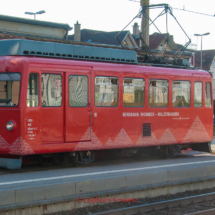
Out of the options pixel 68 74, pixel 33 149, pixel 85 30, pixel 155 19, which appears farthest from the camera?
pixel 85 30

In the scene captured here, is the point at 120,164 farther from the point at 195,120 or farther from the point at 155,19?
the point at 155,19

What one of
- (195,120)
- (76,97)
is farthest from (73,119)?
(195,120)

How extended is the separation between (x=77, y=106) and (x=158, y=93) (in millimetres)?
3257

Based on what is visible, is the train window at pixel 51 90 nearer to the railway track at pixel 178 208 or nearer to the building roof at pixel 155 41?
the railway track at pixel 178 208

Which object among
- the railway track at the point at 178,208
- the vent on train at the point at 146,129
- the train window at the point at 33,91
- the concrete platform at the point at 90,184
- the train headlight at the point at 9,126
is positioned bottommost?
the railway track at the point at 178,208

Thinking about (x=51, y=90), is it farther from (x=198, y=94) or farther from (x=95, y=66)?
(x=198, y=94)

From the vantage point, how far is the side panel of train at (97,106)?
400 inches

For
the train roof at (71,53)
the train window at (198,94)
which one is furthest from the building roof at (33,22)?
the train window at (198,94)

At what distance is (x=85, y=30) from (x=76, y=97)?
44.8 meters

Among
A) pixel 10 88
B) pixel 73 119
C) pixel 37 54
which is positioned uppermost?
pixel 37 54

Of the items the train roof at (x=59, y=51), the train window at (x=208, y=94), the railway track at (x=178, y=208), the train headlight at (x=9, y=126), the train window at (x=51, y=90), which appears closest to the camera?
the railway track at (x=178, y=208)

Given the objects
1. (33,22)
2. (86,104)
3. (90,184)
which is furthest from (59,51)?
(33,22)

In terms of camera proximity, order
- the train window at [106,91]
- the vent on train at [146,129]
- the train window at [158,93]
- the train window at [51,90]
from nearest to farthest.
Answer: the train window at [51,90] < the train window at [106,91] < the vent on train at [146,129] < the train window at [158,93]

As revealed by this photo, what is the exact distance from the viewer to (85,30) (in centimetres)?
5466
